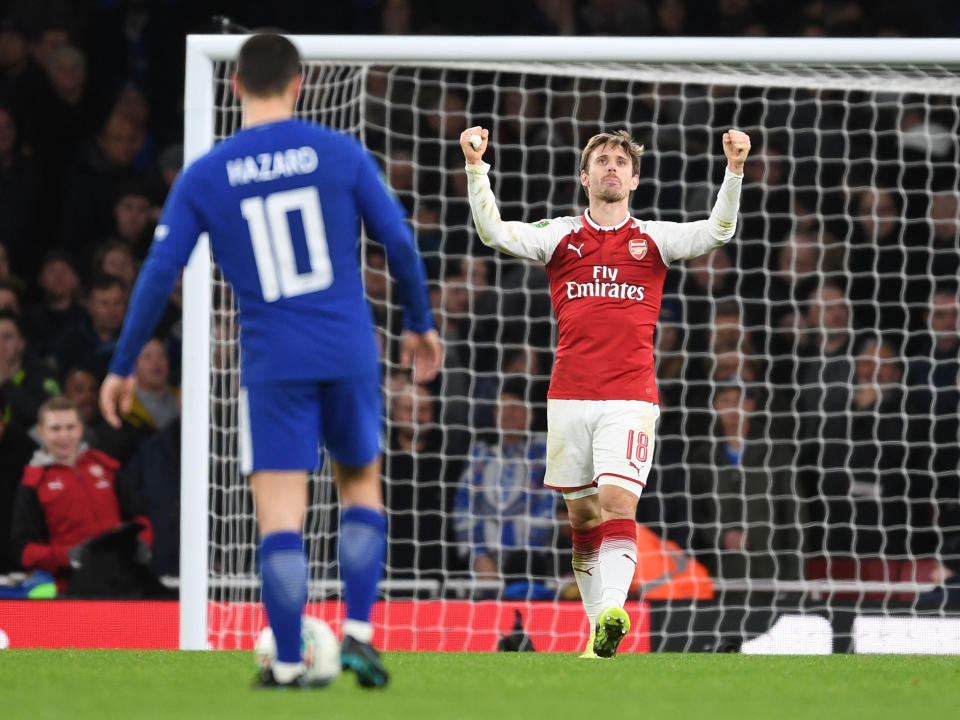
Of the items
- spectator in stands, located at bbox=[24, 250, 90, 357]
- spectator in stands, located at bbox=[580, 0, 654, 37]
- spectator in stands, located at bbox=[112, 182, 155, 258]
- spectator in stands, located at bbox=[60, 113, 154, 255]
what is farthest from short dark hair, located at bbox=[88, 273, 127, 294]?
spectator in stands, located at bbox=[580, 0, 654, 37]

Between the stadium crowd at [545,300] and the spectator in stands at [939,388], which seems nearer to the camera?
the stadium crowd at [545,300]

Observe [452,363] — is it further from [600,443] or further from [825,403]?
[600,443]

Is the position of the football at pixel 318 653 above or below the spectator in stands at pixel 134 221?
below

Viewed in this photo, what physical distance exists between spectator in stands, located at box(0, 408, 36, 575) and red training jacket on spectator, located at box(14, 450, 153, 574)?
31 centimetres

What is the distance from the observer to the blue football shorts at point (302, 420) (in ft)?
12.7

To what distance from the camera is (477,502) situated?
8477mm

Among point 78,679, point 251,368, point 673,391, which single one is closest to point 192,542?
point 78,679

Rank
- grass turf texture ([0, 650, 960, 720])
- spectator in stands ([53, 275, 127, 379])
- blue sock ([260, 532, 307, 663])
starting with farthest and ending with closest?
spectator in stands ([53, 275, 127, 379]) < blue sock ([260, 532, 307, 663]) < grass turf texture ([0, 650, 960, 720])

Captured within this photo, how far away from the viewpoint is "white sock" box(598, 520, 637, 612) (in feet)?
18.1

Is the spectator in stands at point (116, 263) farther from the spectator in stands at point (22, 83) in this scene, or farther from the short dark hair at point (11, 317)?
the spectator in stands at point (22, 83)

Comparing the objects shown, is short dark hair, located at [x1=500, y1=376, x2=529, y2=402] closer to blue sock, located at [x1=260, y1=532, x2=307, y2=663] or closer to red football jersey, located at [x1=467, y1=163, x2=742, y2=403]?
red football jersey, located at [x1=467, y1=163, x2=742, y2=403]

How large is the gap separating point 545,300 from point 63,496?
10.2 ft

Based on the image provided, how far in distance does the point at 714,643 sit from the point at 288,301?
4.00 m

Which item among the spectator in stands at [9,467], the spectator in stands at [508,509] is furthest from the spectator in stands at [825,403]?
the spectator in stands at [9,467]
